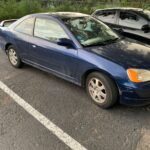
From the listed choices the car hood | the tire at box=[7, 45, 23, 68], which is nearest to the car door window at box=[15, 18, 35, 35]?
the tire at box=[7, 45, 23, 68]

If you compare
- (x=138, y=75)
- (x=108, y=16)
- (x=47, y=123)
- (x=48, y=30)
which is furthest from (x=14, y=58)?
(x=108, y=16)

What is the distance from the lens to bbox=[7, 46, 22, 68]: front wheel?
586 cm

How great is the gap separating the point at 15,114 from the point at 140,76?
2.04m

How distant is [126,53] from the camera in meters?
4.17

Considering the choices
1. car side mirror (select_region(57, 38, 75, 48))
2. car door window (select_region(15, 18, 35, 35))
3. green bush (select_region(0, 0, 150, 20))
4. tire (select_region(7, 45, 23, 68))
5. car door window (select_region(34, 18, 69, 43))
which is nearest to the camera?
car side mirror (select_region(57, 38, 75, 48))

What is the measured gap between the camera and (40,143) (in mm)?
3311

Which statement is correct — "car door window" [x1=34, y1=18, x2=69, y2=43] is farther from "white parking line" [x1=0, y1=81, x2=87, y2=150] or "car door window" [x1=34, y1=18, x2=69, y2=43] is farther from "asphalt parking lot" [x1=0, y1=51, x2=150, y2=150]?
"white parking line" [x1=0, y1=81, x2=87, y2=150]

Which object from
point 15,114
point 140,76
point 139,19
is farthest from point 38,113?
point 139,19

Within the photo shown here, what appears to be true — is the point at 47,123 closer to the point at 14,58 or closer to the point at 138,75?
the point at 138,75

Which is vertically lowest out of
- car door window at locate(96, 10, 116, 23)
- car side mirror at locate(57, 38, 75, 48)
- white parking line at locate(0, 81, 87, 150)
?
white parking line at locate(0, 81, 87, 150)

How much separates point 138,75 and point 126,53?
0.60m

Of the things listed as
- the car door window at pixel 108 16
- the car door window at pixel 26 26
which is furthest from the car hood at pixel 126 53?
the car door window at pixel 108 16

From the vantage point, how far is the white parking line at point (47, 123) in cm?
327

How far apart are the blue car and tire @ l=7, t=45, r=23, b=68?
10 centimetres
